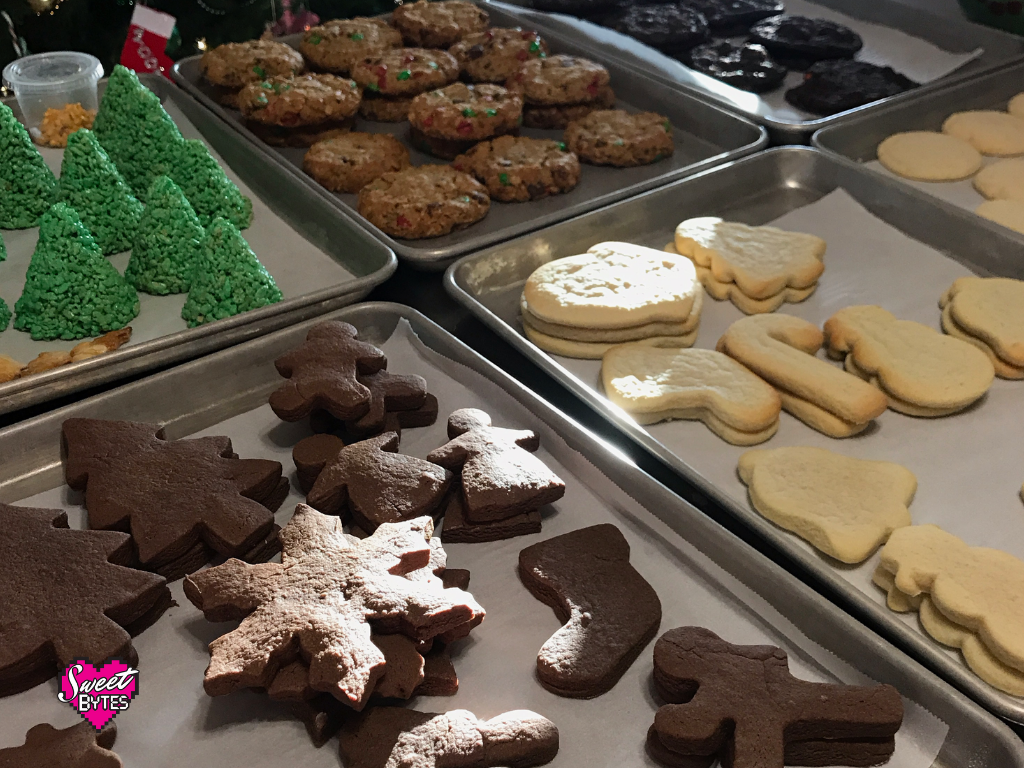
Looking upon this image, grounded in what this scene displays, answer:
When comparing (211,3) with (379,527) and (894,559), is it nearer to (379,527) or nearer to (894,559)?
(379,527)

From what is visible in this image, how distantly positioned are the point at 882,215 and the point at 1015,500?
0.92 meters

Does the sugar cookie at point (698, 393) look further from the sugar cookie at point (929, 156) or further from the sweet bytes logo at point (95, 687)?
the sugar cookie at point (929, 156)

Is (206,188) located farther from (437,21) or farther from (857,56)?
(857,56)

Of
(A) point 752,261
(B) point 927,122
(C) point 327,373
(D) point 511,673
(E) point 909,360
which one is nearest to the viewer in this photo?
(D) point 511,673

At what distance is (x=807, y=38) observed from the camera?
286 cm

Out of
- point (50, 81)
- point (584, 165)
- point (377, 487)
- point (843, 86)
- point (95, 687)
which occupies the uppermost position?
point (843, 86)

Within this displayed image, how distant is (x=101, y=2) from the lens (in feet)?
8.58

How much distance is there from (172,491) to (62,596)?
0.70 ft

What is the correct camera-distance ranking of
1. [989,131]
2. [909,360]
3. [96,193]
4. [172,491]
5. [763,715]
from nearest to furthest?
1. [763,715]
2. [172,491]
3. [909,360]
4. [96,193]
5. [989,131]

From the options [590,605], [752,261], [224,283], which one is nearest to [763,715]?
[590,605]

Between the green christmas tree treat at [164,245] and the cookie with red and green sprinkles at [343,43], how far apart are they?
1027 mm

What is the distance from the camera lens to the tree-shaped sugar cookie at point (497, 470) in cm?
130

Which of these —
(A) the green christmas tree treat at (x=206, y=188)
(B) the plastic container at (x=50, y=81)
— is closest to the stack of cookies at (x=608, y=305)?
(A) the green christmas tree treat at (x=206, y=188)

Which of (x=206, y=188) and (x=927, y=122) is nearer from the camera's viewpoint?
(x=206, y=188)
